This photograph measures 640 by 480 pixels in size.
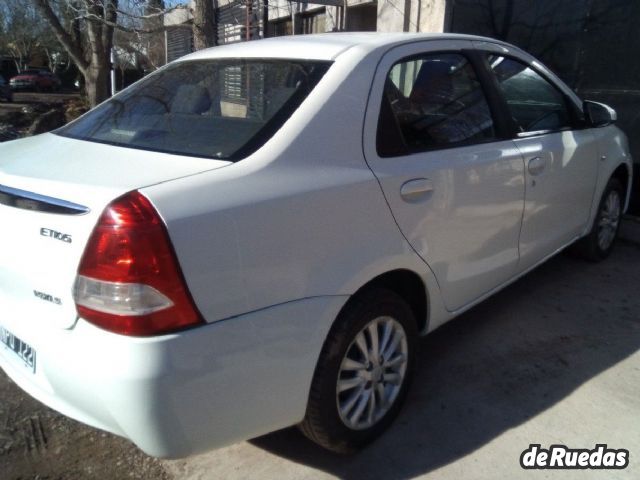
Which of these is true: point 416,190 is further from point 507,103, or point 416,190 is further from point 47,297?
point 47,297

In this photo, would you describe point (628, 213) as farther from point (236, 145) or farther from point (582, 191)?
point (236, 145)

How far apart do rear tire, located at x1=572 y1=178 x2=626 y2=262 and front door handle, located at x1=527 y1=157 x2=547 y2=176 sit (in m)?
1.29

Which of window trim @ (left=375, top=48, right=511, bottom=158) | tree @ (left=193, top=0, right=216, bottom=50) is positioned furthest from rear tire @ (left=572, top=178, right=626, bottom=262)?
tree @ (left=193, top=0, right=216, bottom=50)

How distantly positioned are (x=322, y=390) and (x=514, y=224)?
1576 millimetres

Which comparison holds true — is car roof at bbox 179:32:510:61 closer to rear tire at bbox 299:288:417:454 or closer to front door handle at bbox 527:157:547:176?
front door handle at bbox 527:157:547:176

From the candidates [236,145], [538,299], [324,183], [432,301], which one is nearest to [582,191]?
[538,299]

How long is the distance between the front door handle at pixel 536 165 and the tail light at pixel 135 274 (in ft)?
7.23

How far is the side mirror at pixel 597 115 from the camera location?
13.4 ft

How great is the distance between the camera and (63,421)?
2797 mm

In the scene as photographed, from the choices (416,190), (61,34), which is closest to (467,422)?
(416,190)

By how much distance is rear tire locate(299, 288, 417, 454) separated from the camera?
90.0 inches

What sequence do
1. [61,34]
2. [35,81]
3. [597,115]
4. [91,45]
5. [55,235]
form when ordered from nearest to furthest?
[55,235] → [597,115] → [61,34] → [91,45] → [35,81]

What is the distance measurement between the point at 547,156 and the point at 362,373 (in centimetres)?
181

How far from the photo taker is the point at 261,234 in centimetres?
197
